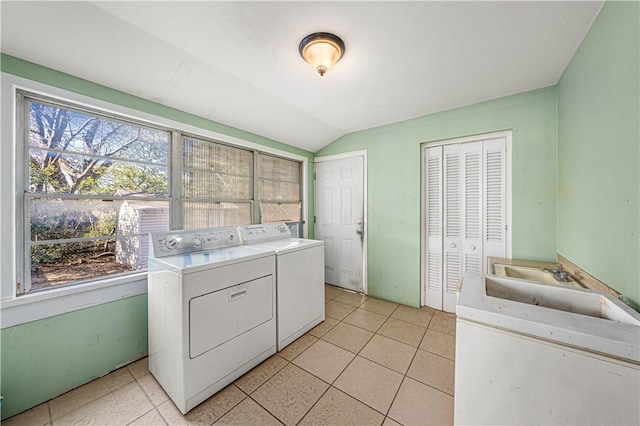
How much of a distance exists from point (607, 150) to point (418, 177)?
1.59m

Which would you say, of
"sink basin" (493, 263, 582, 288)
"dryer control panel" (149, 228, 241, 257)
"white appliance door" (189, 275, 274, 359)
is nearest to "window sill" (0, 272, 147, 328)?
"dryer control panel" (149, 228, 241, 257)

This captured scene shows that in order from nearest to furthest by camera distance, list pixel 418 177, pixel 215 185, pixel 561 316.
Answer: pixel 561 316
pixel 215 185
pixel 418 177

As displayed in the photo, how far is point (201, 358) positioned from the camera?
1498 mm

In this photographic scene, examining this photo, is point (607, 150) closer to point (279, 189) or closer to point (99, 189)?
point (279, 189)

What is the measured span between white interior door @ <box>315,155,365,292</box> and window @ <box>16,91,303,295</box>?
1538 mm

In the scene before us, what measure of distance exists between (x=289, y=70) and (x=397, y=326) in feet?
8.78

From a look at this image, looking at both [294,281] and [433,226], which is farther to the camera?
[433,226]

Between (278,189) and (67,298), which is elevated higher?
(278,189)

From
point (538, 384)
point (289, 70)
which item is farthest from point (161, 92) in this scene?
point (538, 384)

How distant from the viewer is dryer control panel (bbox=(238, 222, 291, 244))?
7.87 ft

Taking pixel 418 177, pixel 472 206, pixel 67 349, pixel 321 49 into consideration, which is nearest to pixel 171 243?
pixel 67 349

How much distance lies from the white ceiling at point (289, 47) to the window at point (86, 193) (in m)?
0.36

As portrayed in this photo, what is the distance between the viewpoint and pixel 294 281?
2162 millimetres

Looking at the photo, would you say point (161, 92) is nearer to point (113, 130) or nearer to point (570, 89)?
point (113, 130)
